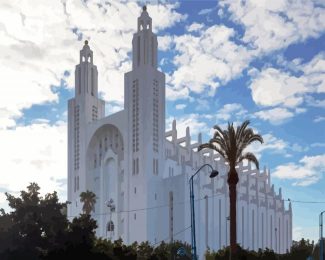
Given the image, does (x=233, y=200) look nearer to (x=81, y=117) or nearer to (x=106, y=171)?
(x=106, y=171)

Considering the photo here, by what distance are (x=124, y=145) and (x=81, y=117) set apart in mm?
12616

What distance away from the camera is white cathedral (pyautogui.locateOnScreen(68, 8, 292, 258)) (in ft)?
305

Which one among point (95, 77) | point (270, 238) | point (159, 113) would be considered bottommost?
point (270, 238)

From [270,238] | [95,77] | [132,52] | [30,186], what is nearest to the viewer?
[30,186]

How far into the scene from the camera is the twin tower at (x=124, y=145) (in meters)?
93.5

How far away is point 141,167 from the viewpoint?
306 feet

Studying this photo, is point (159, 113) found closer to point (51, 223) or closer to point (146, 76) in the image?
point (146, 76)

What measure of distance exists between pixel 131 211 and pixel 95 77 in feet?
88.3

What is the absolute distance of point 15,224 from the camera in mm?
45156

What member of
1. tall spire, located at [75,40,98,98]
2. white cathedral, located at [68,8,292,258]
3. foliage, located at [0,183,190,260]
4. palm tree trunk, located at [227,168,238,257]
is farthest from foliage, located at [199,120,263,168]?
tall spire, located at [75,40,98,98]

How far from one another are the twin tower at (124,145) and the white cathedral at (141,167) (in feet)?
0.46

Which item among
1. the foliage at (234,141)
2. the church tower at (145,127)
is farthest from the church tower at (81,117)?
the foliage at (234,141)

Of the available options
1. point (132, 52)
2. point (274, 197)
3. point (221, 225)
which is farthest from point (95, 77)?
point (274, 197)

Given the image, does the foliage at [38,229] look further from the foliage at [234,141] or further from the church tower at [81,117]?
the church tower at [81,117]
